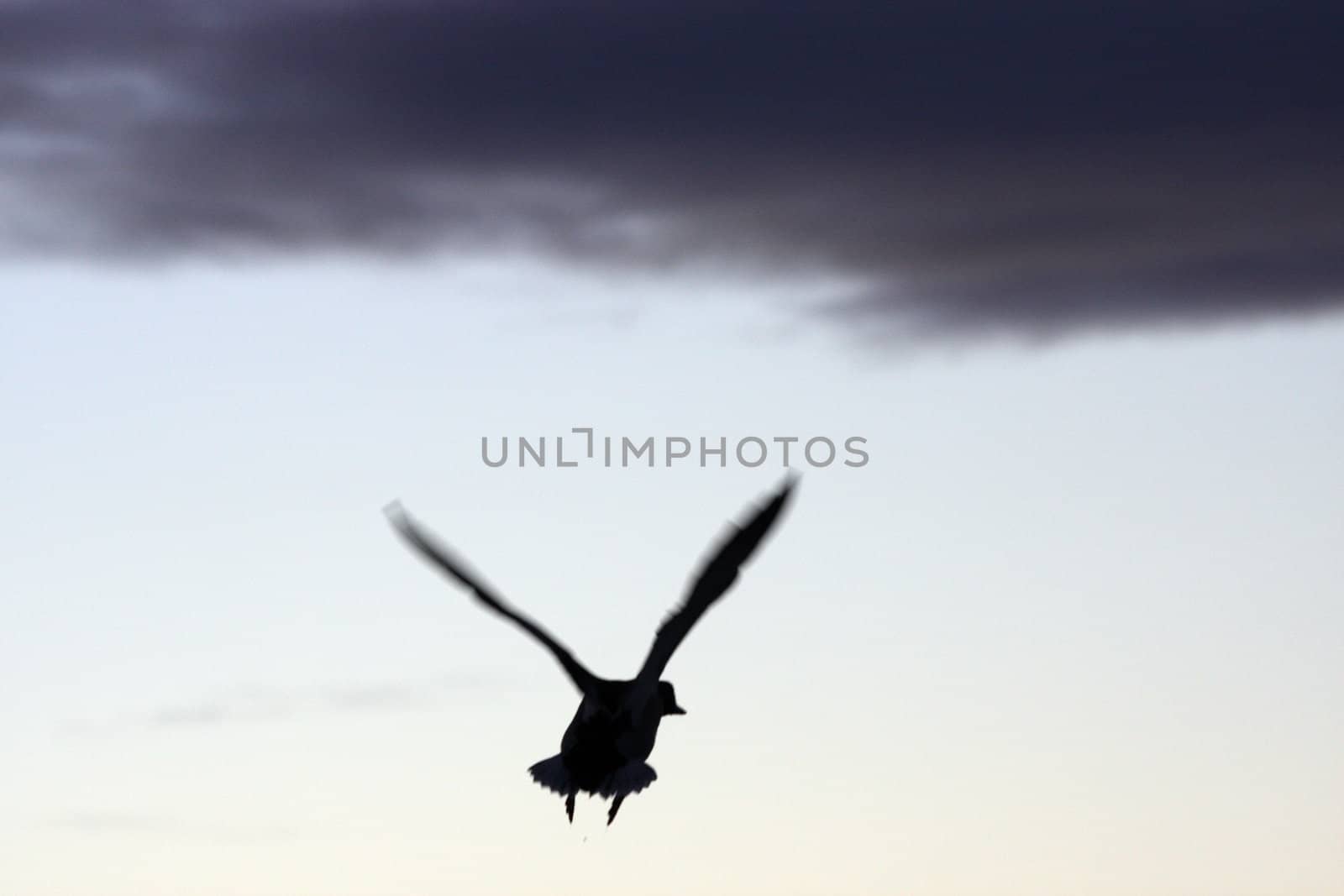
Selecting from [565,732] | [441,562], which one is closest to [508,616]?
[441,562]

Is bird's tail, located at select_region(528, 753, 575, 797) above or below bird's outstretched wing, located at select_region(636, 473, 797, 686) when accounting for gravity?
below

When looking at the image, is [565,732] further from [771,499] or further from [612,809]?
[771,499]

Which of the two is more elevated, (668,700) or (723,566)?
(723,566)

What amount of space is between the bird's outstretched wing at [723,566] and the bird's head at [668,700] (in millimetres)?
3187

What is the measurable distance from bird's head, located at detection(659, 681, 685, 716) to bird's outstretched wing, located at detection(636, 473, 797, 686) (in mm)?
3187

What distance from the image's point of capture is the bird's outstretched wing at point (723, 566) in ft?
125

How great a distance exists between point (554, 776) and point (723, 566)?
5578 millimetres

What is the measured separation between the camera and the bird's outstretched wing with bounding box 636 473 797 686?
38.1 m

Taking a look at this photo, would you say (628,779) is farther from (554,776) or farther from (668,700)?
(668,700)

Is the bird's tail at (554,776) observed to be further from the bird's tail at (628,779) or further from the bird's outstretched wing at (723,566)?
the bird's outstretched wing at (723,566)

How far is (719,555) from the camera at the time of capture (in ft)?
125

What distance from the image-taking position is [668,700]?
4347cm

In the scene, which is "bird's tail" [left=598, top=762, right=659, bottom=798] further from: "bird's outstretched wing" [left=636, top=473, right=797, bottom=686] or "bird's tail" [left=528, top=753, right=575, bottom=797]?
"bird's outstretched wing" [left=636, top=473, right=797, bottom=686]

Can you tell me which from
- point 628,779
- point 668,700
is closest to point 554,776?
point 628,779
